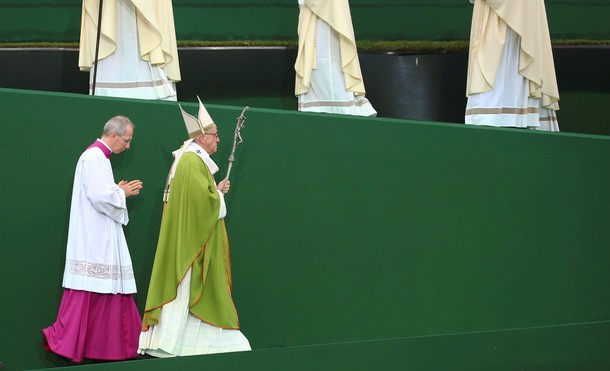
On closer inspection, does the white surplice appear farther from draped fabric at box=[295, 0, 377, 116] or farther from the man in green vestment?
draped fabric at box=[295, 0, 377, 116]

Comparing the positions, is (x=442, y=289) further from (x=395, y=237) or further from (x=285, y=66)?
(x=285, y=66)

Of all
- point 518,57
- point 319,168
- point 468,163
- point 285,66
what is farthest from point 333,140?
point 285,66

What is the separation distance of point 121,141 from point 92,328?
3.58ft

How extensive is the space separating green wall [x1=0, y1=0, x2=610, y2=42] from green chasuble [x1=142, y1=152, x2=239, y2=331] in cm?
375

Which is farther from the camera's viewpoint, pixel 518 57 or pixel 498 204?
pixel 518 57

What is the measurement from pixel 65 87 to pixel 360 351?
3619 millimetres

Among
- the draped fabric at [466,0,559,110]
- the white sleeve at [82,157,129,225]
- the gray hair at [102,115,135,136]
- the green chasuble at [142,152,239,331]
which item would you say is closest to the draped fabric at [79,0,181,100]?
the gray hair at [102,115,135,136]

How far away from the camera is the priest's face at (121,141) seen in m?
8.59

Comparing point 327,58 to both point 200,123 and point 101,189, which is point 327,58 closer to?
point 200,123

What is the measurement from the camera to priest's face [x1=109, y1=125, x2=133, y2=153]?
859 cm

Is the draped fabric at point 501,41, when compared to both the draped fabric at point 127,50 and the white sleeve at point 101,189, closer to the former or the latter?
the draped fabric at point 127,50

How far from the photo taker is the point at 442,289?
957 cm

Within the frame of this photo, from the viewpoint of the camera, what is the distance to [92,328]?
8.66m

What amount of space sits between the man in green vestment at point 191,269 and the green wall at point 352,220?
58cm
